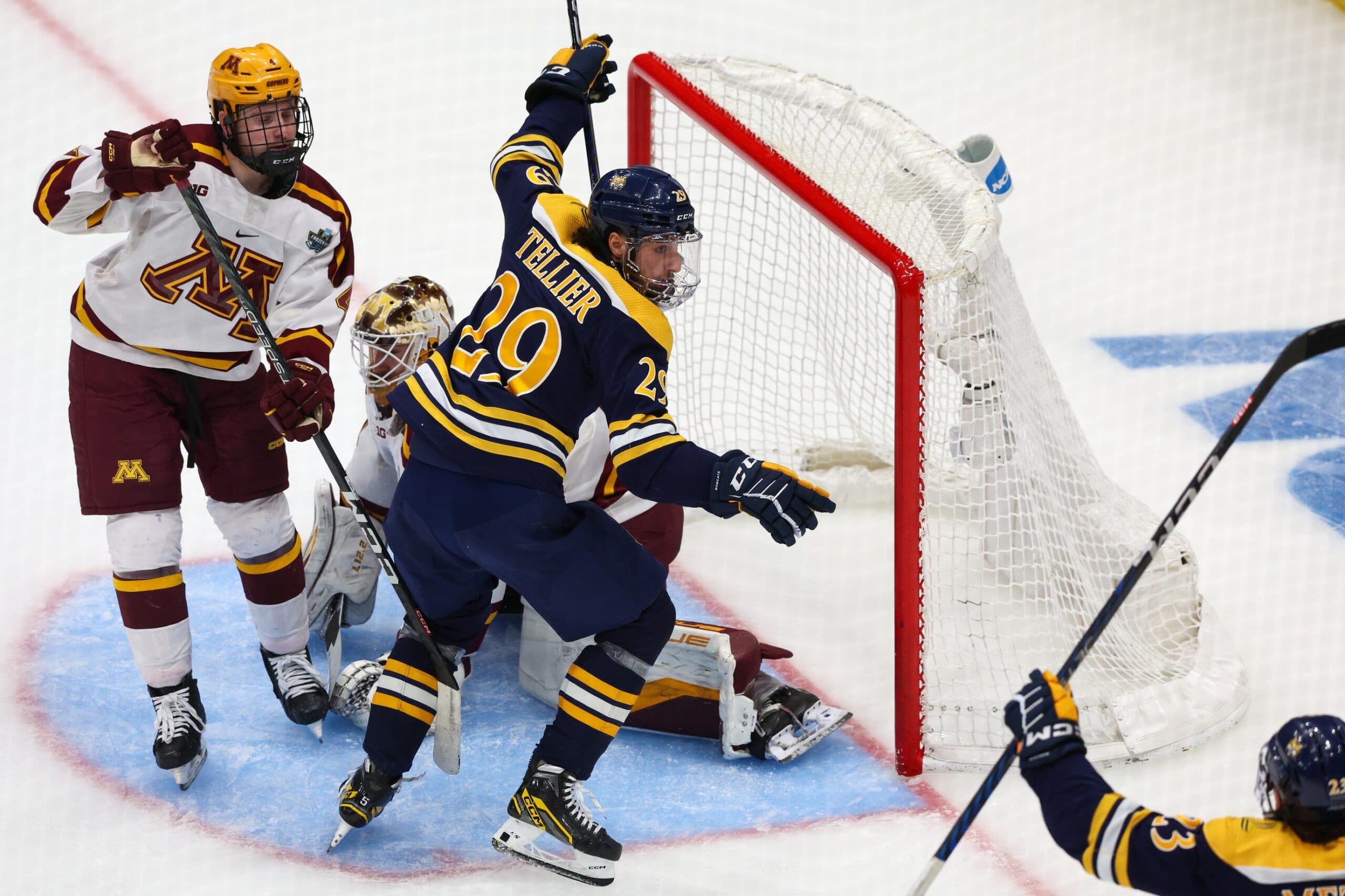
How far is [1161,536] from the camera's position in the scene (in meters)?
2.59

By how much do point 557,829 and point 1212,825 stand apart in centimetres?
128

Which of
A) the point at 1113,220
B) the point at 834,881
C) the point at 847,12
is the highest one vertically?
the point at 847,12

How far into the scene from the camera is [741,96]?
399 centimetres

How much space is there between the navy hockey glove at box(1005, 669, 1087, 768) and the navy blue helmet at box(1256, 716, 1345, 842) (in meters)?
0.28

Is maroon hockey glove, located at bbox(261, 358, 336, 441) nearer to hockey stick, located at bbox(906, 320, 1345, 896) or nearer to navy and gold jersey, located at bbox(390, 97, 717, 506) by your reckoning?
navy and gold jersey, located at bbox(390, 97, 717, 506)

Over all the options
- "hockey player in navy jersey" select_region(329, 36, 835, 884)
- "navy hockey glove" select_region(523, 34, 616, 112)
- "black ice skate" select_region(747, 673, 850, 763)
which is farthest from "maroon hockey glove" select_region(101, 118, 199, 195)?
"black ice skate" select_region(747, 673, 850, 763)

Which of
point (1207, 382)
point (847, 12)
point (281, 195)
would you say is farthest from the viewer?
point (847, 12)

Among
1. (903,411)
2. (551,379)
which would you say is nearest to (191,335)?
(551,379)

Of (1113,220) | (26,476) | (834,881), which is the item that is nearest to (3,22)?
(26,476)

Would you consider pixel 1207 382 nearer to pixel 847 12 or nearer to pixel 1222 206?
pixel 1222 206

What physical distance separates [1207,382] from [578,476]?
91.4 inches

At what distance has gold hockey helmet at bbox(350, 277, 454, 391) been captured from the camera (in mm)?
3508

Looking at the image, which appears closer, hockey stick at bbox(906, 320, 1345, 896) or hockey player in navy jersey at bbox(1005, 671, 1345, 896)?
hockey player in navy jersey at bbox(1005, 671, 1345, 896)

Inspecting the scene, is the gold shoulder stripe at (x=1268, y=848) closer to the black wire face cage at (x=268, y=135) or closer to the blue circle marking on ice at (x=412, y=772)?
the blue circle marking on ice at (x=412, y=772)
